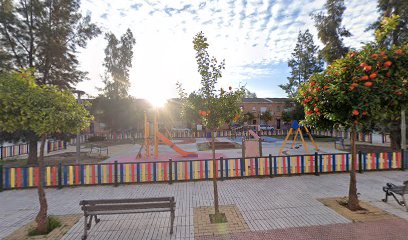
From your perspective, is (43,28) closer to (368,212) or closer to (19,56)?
(19,56)

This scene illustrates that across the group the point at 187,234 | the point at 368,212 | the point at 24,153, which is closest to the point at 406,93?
the point at 368,212

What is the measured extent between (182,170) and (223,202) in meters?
2.60

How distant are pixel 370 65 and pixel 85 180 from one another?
996 cm

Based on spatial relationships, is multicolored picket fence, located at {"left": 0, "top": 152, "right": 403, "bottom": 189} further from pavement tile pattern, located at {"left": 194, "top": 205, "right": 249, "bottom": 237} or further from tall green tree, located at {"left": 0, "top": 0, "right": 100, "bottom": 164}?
tall green tree, located at {"left": 0, "top": 0, "right": 100, "bottom": 164}

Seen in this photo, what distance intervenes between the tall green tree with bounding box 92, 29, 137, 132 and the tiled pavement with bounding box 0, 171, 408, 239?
2024cm

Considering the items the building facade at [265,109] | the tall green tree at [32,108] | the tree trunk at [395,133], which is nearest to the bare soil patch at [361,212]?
the tall green tree at [32,108]

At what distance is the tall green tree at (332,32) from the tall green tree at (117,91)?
76.6 feet

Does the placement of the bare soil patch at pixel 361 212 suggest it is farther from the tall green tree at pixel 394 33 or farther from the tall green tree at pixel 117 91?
the tall green tree at pixel 117 91

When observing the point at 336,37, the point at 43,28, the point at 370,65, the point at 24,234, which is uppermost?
the point at 336,37

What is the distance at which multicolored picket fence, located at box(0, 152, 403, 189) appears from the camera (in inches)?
302

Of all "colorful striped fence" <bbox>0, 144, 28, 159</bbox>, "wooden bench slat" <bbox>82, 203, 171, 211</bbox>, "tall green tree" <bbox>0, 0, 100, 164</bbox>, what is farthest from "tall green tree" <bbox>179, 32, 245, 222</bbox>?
"colorful striped fence" <bbox>0, 144, 28, 159</bbox>

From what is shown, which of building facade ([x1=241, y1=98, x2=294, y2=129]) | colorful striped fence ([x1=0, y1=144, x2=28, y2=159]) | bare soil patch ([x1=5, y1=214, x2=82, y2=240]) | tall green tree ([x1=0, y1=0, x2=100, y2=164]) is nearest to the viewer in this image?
bare soil patch ([x1=5, y1=214, x2=82, y2=240])

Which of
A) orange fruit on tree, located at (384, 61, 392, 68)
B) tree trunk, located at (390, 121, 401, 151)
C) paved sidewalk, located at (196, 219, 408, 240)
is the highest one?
orange fruit on tree, located at (384, 61, 392, 68)

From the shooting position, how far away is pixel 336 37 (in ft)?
55.2
